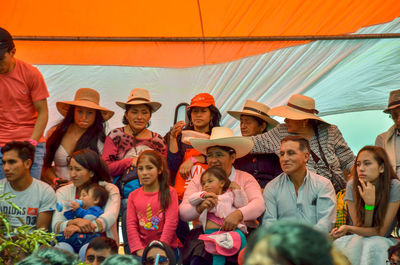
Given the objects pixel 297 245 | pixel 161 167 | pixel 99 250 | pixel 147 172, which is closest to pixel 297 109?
pixel 161 167

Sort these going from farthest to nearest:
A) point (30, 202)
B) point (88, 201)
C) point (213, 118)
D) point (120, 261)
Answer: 1. point (213, 118)
2. point (88, 201)
3. point (30, 202)
4. point (120, 261)

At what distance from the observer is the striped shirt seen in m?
4.78

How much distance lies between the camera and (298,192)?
14.5ft

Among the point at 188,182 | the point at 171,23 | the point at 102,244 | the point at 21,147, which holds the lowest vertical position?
the point at 102,244

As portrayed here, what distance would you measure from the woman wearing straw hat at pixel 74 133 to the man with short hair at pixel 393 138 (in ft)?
8.06

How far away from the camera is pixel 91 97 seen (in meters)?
5.33

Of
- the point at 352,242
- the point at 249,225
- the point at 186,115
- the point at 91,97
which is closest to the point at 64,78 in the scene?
the point at 91,97

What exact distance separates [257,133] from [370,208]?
58.1 inches

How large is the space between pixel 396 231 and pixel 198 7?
2863 millimetres

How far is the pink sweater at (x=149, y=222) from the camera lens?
427 centimetres

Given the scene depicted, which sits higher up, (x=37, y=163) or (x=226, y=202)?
(x=37, y=163)

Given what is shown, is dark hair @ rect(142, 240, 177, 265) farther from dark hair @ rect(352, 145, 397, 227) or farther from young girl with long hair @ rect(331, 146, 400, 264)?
dark hair @ rect(352, 145, 397, 227)

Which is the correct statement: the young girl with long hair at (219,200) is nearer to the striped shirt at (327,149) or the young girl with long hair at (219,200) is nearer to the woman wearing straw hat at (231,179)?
the woman wearing straw hat at (231,179)

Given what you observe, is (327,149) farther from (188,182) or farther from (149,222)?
(149,222)
